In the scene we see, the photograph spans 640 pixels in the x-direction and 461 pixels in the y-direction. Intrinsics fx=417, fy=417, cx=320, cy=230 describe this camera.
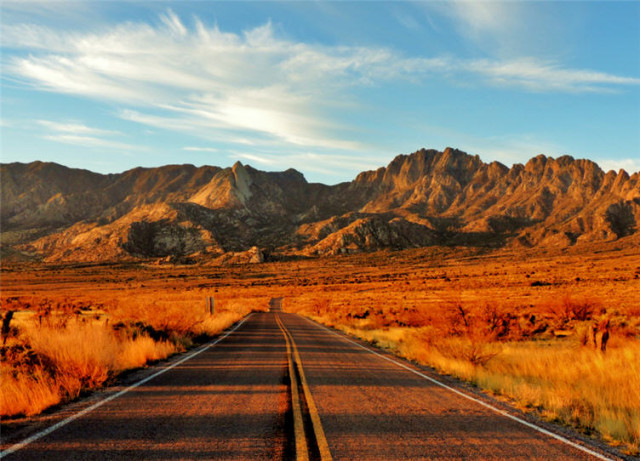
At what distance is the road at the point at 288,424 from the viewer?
5207 millimetres

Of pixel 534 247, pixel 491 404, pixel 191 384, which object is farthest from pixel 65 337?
pixel 534 247

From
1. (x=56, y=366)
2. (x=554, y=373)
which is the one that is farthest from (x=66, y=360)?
(x=554, y=373)

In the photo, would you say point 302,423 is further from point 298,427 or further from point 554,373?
point 554,373

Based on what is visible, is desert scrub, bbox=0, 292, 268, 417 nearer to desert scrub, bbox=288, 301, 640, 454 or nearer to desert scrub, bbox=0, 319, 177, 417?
desert scrub, bbox=0, 319, 177, 417

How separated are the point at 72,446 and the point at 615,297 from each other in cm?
4679

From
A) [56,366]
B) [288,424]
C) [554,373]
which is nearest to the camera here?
[288,424]

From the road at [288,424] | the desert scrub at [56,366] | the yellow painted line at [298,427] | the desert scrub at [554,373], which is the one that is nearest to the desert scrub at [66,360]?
the desert scrub at [56,366]

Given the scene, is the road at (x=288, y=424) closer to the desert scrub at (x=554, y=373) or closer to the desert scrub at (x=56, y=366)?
the desert scrub at (x=56, y=366)

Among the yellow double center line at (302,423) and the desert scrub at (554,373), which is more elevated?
the yellow double center line at (302,423)

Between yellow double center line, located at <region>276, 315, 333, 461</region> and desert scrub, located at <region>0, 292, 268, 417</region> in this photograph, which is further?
desert scrub, located at <region>0, 292, 268, 417</region>

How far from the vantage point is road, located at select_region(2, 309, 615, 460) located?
205 inches

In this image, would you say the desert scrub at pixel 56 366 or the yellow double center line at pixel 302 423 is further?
the desert scrub at pixel 56 366

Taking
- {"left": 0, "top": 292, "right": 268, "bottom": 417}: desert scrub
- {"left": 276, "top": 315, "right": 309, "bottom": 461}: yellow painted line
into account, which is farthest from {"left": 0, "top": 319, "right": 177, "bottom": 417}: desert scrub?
{"left": 276, "top": 315, "right": 309, "bottom": 461}: yellow painted line

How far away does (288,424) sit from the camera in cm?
630
